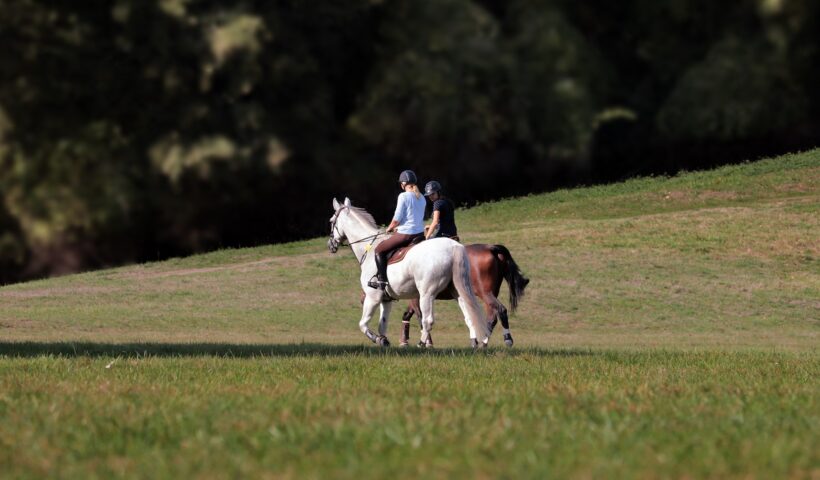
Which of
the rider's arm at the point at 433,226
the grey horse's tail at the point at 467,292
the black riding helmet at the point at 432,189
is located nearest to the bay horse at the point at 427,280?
the grey horse's tail at the point at 467,292

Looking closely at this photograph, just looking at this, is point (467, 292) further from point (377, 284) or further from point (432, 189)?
point (432, 189)

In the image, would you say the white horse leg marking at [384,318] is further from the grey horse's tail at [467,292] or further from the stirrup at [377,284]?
the grey horse's tail at [467,292]

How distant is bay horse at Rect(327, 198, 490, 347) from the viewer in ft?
66.5

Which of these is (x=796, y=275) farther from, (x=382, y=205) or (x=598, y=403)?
(x=598, y=403)

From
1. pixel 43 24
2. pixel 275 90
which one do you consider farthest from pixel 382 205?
pixel 43 24

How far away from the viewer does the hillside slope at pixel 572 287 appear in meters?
28.5

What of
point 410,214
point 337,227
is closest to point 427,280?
point 410,214

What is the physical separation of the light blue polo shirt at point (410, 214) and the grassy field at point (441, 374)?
223 cm

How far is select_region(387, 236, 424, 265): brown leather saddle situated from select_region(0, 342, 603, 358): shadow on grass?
192cm

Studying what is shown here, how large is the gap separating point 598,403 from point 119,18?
36015mm

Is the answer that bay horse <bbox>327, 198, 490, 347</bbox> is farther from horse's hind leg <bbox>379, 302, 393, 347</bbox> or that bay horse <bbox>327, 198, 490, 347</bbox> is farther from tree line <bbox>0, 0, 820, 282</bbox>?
tree line <bbox>0, 0, 820, 282</bbox>

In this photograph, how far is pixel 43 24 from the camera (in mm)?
43031

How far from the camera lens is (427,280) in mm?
20594

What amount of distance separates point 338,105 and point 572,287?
18204 millimetres
